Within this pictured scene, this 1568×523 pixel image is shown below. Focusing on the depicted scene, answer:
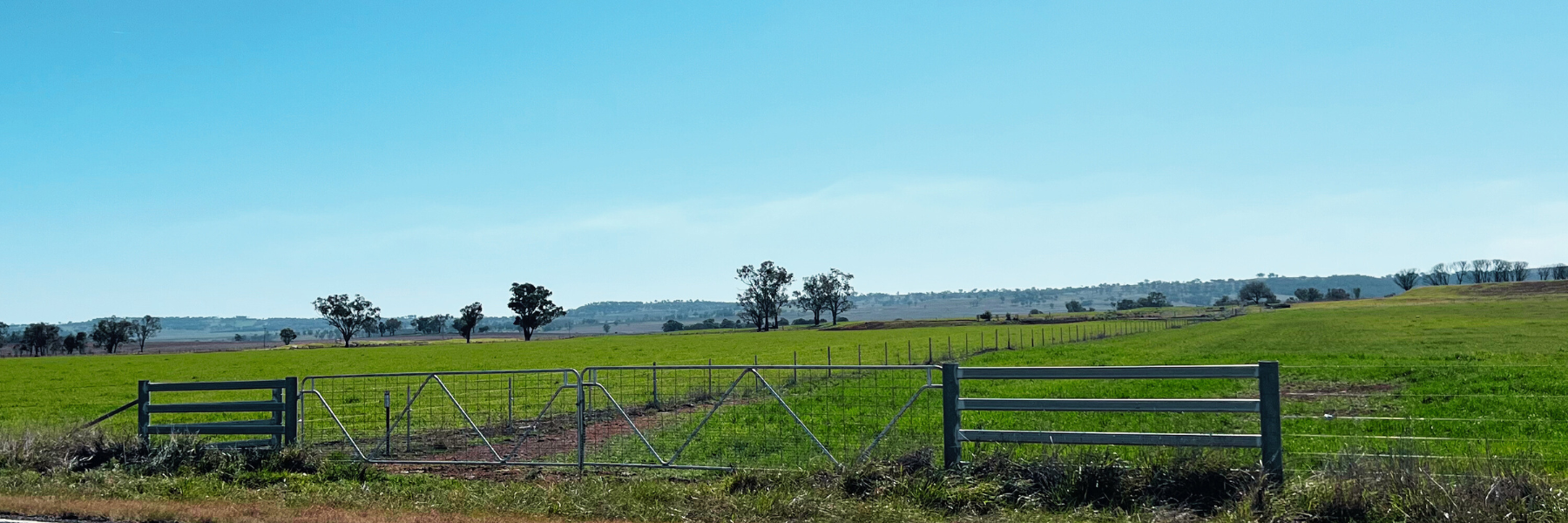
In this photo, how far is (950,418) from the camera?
33.8 ft

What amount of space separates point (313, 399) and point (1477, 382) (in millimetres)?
30184

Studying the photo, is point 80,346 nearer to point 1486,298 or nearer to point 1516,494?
point 1516,494

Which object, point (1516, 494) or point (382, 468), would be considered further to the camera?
point (382, 468)

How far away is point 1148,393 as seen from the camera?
23000mm

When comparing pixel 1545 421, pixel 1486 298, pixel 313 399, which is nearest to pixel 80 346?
pixel 313 399

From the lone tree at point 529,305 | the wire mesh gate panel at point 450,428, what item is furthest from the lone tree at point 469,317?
the wire mesh gate panel at point 450,428

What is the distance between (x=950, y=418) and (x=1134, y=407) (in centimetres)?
174

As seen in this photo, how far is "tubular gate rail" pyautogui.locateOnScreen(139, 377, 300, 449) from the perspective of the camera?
13.2 metres

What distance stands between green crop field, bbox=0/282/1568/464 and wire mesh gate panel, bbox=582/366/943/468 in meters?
0.15

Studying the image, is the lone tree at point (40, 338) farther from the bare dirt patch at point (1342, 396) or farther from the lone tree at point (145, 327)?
the bare dirt patch at point (1342, 396)

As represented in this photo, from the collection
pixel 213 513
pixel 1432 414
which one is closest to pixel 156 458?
pixel 213 513

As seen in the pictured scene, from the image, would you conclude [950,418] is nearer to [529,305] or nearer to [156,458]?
[156,458]

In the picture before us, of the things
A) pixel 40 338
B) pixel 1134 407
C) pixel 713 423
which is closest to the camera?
pixel 1134 407

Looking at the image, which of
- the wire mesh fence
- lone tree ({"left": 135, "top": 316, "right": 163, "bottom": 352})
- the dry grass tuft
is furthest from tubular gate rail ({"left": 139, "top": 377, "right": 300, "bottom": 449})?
lone tree ({"left": 135, "top": 316, "right": 163, "bottom": 352})
